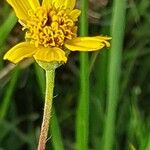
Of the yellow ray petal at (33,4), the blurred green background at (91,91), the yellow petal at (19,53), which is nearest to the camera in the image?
the yellow petal at (19,53)

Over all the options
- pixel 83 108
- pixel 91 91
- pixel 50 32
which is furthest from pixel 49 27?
pixel 91 91

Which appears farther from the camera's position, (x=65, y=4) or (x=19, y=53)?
(x=65, y=4)

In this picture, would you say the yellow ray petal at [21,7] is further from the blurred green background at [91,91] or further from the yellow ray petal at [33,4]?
the blurred green background at [91,91]

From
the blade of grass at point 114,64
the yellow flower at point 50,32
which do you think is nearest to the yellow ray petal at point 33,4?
the yellow flower at point 50,32

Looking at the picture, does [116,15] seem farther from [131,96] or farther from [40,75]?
[131,96]

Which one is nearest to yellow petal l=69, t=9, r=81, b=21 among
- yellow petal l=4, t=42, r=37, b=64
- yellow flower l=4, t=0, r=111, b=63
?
yellow flower l=4, t=0, r=111, b=63

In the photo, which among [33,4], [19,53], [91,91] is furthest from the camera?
[91,91]

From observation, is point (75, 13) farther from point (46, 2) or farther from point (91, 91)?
point (91, 91)

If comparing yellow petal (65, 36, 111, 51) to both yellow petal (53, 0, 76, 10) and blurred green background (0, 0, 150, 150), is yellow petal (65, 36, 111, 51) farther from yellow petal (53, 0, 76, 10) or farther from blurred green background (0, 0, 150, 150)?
blurred green background (0, 0, 150, 150)
